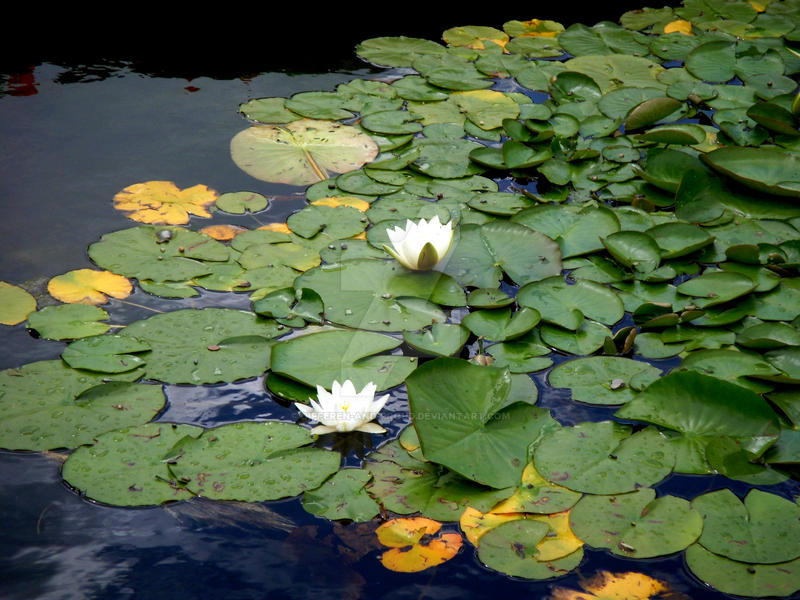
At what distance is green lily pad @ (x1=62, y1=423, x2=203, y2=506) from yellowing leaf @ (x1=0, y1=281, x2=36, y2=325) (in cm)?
74

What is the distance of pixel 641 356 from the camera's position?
2.52 m

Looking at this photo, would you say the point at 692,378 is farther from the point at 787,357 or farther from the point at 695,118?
the point at 695,118

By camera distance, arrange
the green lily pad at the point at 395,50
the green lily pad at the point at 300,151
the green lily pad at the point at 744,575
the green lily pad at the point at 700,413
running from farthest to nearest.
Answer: the green lily pad at the point at 395,50 < the green lily pad at the point at 300,151 < the green lily pad at the point at 700,413 < the green lily pad at the point at 744,575

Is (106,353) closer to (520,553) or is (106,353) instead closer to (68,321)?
(68,321)

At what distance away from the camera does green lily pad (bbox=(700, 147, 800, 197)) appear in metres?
3.21

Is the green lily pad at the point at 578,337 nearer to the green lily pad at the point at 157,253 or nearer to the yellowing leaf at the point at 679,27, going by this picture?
the green lily pad at the point at 157,253

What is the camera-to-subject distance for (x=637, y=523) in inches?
75.7

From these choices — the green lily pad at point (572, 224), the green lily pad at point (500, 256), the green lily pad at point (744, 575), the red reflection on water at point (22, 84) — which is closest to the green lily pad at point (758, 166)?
the green lily pad at point (572, 224)

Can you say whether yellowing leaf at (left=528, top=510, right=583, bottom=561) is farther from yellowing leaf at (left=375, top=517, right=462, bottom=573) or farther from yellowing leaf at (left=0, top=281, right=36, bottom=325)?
yellowing leaf at (left=0, top=281, right=36, bottom=325)

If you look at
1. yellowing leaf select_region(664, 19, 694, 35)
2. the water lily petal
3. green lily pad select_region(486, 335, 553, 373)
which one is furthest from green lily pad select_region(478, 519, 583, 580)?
yellowing leaf select_region(664, 19, 694, 35)

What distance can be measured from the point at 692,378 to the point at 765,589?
66 cm

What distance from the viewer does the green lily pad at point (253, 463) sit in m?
2.00

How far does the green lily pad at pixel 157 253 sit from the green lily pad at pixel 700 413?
170 cm

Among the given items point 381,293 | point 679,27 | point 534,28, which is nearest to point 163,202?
point 381,293
